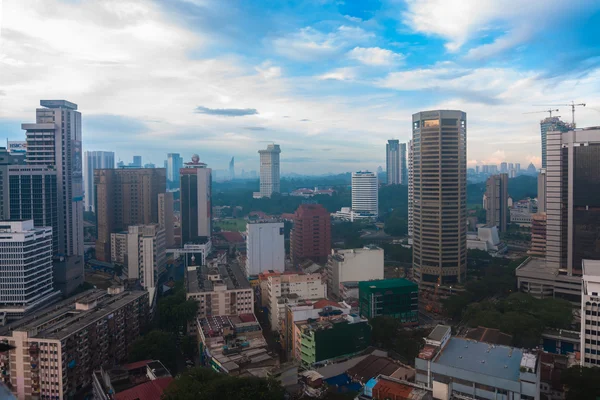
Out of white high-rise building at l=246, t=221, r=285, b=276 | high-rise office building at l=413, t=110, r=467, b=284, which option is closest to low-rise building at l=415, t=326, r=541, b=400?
high-rise office building at l=413, t=110, r=467, b=284

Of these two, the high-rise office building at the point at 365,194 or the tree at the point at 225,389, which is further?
the high-rise office building at the point at 365,194

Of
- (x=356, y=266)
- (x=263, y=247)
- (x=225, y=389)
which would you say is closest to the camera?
(x=225, y=389)

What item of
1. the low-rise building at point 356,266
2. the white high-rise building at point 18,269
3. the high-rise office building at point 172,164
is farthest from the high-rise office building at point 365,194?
the high-rise office building at point 172,164

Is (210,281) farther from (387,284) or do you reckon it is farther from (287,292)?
(387,284)

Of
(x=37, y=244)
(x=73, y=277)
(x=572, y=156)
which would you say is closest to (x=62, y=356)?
(x=37, y=244)

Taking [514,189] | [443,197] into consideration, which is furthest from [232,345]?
[514,189]

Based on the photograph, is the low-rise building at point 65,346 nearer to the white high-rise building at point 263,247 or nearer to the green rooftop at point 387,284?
the green rooftop at point 387,284
